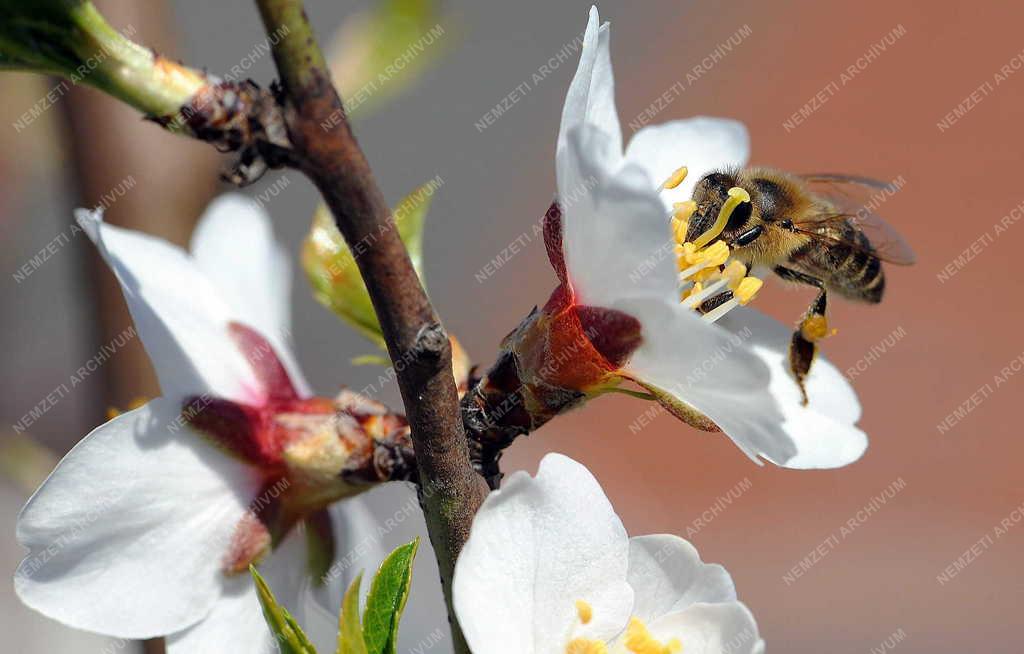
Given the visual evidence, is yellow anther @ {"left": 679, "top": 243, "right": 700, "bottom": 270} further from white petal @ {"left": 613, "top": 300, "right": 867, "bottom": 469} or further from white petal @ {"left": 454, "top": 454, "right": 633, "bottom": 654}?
white petal @ {"left": 454, "top": 454, "right": 633, "bottom": 654}

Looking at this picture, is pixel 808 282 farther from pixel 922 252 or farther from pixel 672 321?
pixel 922 252

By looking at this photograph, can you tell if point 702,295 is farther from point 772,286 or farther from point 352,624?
point 772,286

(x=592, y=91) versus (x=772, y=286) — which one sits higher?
(x=592, y=91)

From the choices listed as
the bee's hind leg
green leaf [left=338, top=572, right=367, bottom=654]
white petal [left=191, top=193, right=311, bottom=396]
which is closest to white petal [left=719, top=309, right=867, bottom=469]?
the bee's hind leg

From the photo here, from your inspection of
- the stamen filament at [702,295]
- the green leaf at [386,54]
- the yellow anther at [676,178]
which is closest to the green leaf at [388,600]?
the stamen filament at [702,295]

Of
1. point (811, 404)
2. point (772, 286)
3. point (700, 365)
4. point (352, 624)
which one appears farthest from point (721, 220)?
point (772, 286)

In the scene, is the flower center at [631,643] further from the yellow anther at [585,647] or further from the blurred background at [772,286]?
the blurred background at [772,286]
